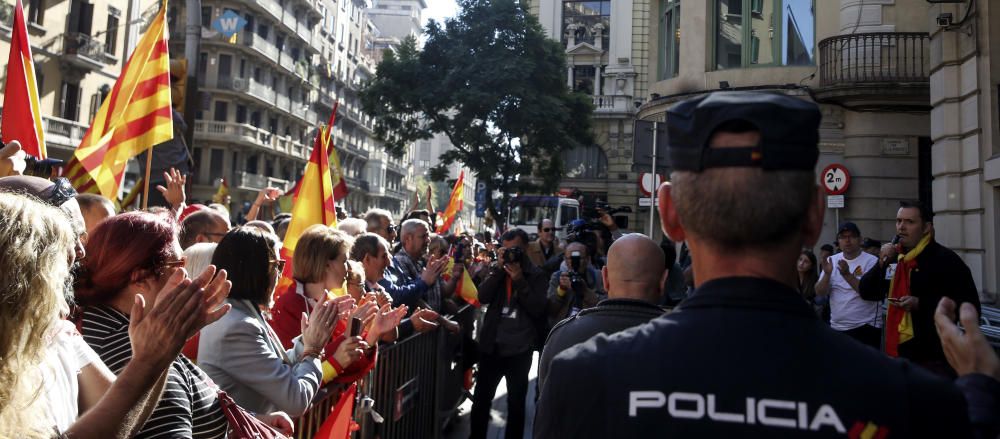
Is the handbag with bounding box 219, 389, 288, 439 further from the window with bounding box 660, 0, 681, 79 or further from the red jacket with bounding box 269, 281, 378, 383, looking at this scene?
the window with bounding box 660, 0, 681, 79

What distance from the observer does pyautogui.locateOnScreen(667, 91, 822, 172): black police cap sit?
134cm

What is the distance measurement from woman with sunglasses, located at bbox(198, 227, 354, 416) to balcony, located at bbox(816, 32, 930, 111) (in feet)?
43.0

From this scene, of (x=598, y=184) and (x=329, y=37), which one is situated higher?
(x=329, y=37)

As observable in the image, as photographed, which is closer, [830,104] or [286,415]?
[286,415]

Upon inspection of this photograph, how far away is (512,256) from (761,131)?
449 centimetres

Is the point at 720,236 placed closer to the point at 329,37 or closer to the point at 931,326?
the point at 931,326

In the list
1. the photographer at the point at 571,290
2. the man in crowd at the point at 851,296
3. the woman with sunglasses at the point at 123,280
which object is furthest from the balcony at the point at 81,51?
the woman with sunglasses at the point at 123,280

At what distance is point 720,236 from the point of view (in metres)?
1.39

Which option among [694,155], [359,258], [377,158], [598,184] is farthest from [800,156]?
[377,158]

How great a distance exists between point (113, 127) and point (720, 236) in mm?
5946

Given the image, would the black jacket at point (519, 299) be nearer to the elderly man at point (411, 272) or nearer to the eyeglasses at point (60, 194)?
→ the elderly man at point (411, 272)

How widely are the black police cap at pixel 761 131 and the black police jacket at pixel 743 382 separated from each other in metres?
0.23

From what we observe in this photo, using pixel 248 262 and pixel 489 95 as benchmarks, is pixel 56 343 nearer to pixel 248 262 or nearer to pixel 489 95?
pixel 248 262

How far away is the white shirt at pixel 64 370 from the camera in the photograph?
1.74 meters
